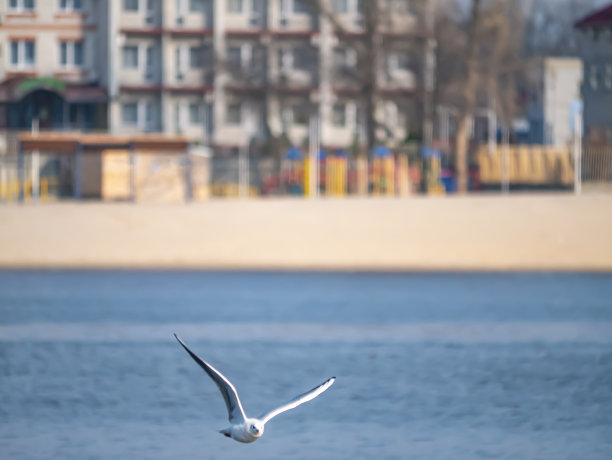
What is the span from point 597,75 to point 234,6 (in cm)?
2219

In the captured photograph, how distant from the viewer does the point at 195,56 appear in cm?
5466

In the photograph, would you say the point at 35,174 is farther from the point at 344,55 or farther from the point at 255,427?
the point at 255,427

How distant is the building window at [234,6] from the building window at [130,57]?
14.8ft

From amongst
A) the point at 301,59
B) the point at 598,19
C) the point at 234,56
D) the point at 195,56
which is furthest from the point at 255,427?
the point at 195,56

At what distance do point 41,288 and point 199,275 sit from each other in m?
3.99

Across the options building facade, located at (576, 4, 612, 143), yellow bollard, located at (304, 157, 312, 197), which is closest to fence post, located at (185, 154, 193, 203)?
yellow bollard, located at (304, 157, 312, 197)

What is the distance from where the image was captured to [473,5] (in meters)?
39.7

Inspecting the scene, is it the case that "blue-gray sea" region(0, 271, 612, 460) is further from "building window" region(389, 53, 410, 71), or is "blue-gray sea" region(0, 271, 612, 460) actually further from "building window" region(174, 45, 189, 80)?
"building window" region(174, 45, 189, 80)

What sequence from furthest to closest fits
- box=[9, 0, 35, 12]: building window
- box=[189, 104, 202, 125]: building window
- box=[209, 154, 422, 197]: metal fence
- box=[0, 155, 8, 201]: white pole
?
box=[189, 104, 202, 125]: building window < box=[0, 155, 8, 201]: white pole < box=[209, 154, 422, 197]: metal fence < box=[9, 0, 35, 12]: building window

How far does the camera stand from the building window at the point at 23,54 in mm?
29984

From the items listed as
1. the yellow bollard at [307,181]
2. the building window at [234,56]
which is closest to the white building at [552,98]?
the yellow bollard at [307,181]

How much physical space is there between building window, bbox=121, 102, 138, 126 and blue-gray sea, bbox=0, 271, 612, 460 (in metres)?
27.0

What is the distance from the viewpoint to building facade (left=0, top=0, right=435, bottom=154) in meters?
42.3

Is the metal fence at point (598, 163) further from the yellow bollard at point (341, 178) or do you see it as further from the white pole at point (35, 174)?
the white pole at point (35, 174)
